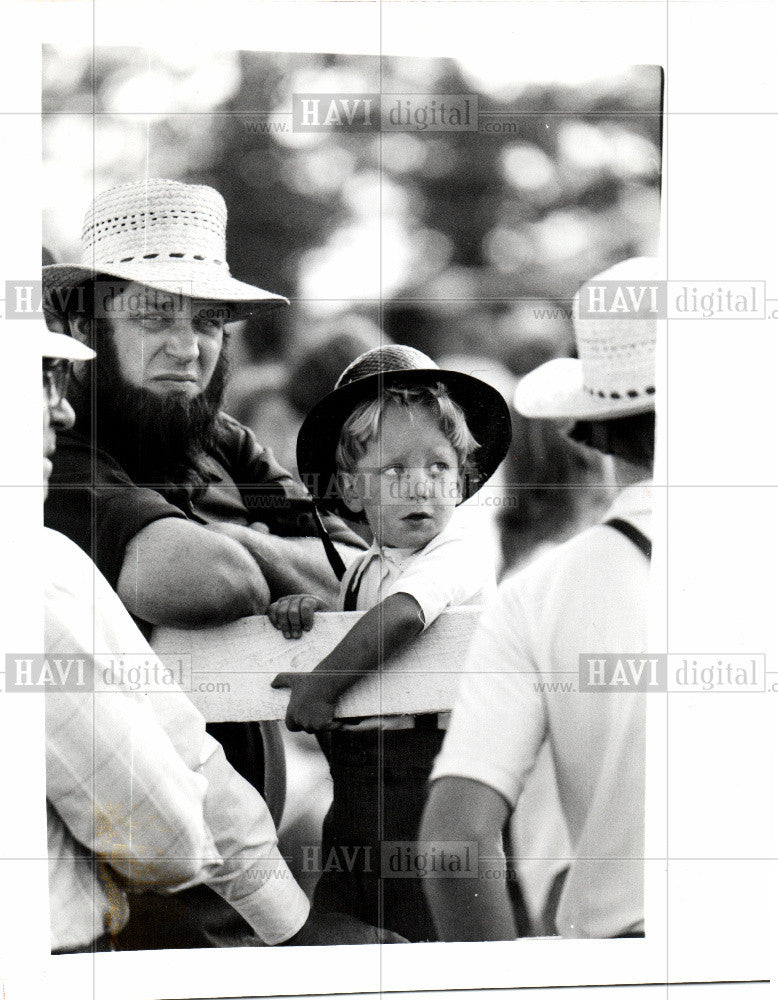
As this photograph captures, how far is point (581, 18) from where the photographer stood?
3.60 m

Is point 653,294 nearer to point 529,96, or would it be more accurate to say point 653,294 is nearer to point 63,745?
point 529,96

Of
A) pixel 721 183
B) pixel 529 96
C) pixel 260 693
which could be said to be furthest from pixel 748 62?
pixel 260 693

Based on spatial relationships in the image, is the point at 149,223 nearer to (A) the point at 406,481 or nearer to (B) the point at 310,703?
(A) the point at 406,481

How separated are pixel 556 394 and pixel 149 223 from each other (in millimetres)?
1434

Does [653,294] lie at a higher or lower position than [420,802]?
higher

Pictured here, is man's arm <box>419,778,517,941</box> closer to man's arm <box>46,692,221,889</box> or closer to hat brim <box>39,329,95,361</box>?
man's arm <box>46,692,221,889</box>

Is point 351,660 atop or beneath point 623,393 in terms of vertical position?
beneath

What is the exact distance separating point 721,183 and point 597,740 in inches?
75.7

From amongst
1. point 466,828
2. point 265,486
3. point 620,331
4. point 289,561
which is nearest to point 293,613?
point 289,561

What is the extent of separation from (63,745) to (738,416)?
2.51 metres

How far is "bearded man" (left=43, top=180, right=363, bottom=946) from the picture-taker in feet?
11.3

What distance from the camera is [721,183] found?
3.63 m

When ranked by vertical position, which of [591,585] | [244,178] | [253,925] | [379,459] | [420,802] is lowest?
[253,925]

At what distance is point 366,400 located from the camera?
3.51 meters
